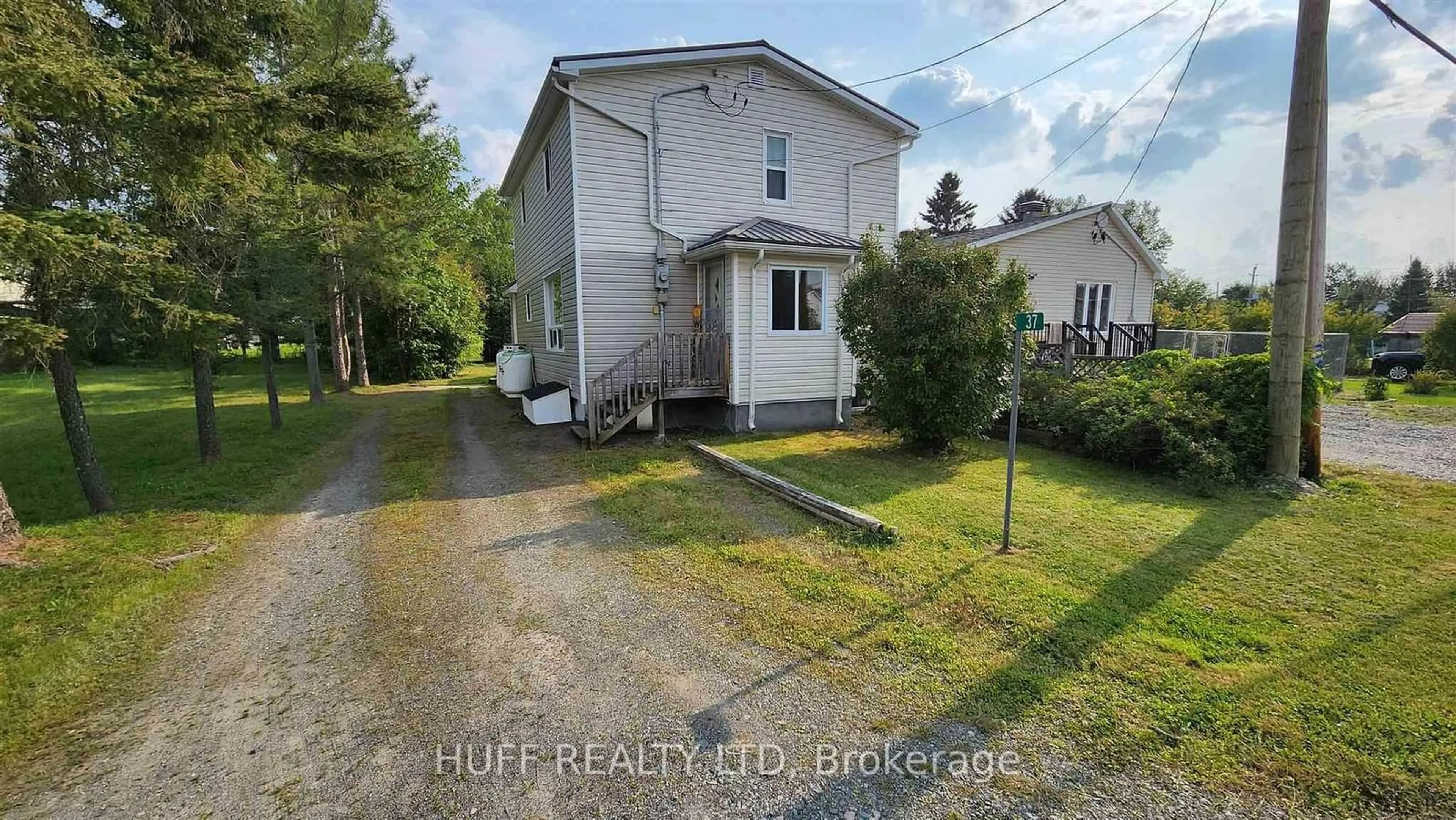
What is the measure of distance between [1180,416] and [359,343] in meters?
22.3

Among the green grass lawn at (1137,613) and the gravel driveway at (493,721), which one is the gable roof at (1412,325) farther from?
the gravel driveway at (493,721)

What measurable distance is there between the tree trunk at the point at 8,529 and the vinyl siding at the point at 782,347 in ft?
27.3

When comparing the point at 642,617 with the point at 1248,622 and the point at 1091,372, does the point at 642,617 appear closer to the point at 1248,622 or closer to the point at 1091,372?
the point at 1248,622

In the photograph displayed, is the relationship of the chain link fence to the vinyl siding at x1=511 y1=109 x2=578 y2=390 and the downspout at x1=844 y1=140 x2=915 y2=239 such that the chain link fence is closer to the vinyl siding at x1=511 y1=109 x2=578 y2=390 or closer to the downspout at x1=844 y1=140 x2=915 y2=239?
the downspout at x1=844 y1=140 x2=915 y2=239

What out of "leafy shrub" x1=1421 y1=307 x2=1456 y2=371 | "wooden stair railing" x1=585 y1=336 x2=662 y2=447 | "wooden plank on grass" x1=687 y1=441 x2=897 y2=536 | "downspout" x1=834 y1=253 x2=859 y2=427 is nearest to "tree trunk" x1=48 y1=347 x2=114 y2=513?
"wooden stair railing" x1=585 y1=336 x2=662 y2=447

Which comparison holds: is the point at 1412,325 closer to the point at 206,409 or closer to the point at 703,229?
the point at 703,229

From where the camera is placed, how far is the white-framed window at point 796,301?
34.0 ft

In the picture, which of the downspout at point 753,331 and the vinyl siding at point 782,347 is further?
the vinyl siding at point 782,347

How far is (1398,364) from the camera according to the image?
19.5 metres

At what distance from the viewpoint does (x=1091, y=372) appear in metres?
12.2

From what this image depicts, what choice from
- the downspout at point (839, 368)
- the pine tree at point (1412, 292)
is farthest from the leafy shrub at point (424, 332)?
the pine tree at point (1412, 292)

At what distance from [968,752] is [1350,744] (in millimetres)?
1756

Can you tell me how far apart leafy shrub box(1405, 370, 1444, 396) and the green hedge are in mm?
12859

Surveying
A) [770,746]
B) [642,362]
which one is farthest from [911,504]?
[642,362]
